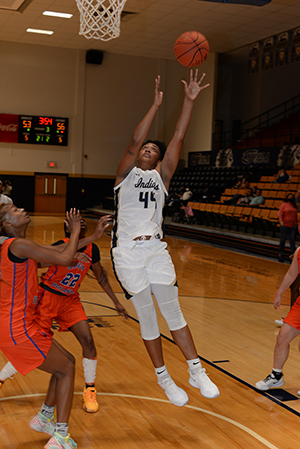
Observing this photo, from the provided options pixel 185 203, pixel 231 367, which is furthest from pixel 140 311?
pixel 185 203

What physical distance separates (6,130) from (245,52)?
1079 centimetres

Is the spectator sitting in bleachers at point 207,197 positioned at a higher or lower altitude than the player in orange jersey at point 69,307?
higher

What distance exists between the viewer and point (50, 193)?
2317 centimetres

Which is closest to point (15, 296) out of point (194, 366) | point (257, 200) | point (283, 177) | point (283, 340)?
point (194, 366)

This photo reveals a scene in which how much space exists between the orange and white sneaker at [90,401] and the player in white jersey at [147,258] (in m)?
0.58

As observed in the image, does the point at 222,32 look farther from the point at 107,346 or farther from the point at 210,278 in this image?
the point at 107,346

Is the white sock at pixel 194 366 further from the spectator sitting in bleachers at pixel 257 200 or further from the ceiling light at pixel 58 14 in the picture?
the ceiling light at pixel 58 14

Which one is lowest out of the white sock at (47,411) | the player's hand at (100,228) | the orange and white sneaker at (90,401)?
the orange and white sneaker at (90,401)

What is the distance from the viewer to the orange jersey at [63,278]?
347cm

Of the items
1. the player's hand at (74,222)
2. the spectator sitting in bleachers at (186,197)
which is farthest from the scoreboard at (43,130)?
the player's hand at (74,222)

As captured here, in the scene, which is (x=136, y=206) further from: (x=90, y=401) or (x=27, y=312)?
(x=90, y=401)

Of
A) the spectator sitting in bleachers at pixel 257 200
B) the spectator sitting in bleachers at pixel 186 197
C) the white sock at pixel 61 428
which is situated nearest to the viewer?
the white sock at pixel 61 428

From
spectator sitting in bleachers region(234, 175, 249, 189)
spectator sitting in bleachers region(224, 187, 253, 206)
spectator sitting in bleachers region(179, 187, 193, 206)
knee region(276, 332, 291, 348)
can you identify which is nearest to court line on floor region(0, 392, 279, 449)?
knee region(276, 332, 291, 348)

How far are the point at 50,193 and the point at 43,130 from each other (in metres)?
2.91
